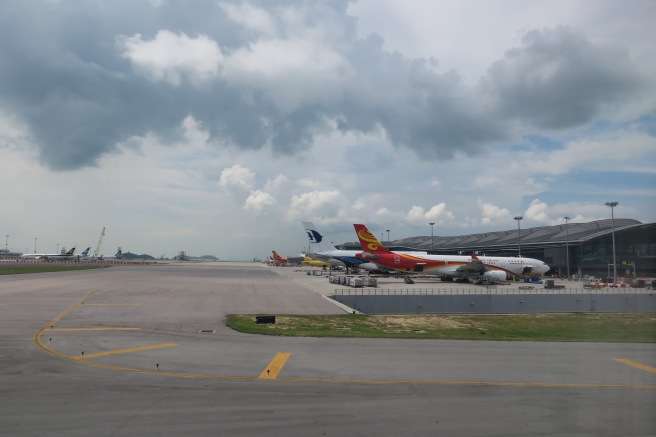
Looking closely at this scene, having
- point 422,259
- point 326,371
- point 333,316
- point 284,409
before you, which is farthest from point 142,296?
point 422,259

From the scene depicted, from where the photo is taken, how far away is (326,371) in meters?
16.2

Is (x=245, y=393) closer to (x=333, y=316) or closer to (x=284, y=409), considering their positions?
(x=284, y=409)

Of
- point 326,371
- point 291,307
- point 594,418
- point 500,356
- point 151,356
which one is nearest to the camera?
point 594,418

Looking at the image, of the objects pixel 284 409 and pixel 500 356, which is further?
pixel 500 356

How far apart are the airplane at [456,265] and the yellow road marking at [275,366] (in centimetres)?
5845

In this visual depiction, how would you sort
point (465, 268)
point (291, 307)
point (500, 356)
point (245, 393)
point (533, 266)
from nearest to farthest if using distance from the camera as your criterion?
point (245, 393) < point (500, 356) < point (291, 307) < point (465, 268) < point (533, 266)

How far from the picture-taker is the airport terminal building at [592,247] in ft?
299

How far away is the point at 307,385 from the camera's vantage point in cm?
1434

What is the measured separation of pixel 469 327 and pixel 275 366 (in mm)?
22948

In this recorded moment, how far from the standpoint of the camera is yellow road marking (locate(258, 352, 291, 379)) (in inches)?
610

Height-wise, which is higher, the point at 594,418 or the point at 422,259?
the point at 422,259

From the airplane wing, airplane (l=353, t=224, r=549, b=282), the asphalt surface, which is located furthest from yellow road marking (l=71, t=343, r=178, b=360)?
airplane (l=353, t=224, r=549, b=282)

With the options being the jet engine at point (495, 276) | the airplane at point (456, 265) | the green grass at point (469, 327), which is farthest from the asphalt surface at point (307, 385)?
the airplane at point (456, 265)

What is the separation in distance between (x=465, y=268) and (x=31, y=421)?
229 ft
